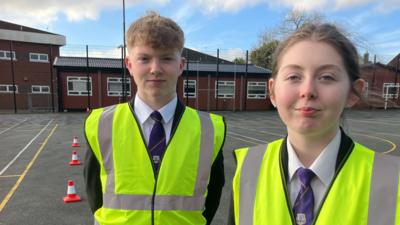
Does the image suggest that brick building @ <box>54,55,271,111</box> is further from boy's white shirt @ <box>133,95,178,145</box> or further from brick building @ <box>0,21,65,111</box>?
boy's white shirt @ <box>133,95,178,145</box>

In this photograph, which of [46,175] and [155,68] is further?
[46,175]

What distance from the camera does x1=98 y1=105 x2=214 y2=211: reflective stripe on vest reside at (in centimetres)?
184

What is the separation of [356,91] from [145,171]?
116cm

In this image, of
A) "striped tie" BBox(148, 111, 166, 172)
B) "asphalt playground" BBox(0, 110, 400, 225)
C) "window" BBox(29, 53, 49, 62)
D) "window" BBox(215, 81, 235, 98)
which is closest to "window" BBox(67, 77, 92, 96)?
"window" BBox(29, 53, 49, 62)

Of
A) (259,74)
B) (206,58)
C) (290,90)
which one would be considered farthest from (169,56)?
(206,58)

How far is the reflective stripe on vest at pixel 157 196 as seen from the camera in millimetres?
1837

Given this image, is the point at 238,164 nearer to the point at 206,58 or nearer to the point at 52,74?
the point at 52,74

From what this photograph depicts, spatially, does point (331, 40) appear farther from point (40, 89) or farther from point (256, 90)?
point (40, 89)

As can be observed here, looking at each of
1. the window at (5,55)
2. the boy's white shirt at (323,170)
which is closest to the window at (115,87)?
the window at (5,55)

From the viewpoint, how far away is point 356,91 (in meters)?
1.35

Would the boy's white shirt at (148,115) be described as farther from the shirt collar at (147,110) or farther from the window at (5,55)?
the window at (5,55)

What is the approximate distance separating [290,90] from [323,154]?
0.31 metres

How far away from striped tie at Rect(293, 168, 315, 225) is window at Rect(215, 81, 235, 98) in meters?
29.9

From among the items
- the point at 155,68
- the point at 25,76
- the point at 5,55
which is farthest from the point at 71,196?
the point at 5,55
